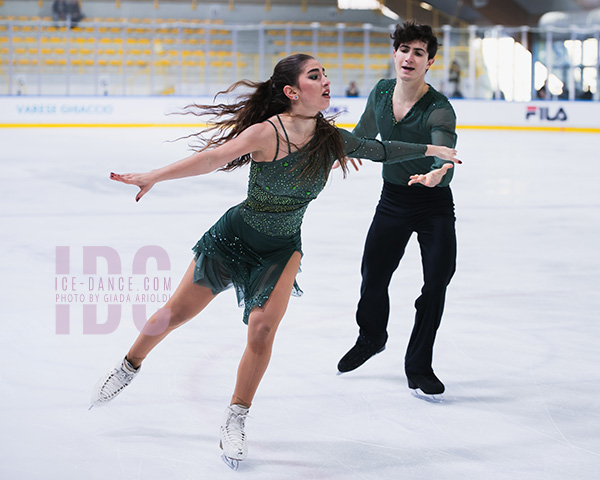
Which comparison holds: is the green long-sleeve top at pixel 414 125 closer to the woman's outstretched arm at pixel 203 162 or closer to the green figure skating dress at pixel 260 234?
the green figure skating dress at pixel 260 234

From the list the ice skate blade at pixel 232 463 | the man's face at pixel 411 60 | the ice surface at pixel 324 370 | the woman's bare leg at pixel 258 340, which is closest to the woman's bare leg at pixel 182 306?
the woman's bare leg at pixel 258 340

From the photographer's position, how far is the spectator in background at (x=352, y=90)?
16.8 metres

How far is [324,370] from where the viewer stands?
3.45 meters

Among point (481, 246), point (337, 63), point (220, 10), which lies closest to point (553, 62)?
point (337, 63)

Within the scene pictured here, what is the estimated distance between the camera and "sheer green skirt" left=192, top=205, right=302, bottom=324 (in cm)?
266

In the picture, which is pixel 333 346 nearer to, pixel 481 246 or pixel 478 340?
pixel 478 340

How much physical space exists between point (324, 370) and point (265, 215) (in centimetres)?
102

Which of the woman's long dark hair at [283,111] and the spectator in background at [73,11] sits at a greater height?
the spectator in background at [73,11]

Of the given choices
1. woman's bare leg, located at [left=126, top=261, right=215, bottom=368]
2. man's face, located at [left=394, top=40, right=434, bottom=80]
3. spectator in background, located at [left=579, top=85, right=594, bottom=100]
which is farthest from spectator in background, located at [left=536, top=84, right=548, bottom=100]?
woman's bare leg, located at [left=126, top=261, right=215, bottom=368]

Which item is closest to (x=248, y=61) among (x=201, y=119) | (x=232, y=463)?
(x=201, y=119)

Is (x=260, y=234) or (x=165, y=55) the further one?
(x=165, y=55)

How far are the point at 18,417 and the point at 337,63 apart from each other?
15248 millimetres

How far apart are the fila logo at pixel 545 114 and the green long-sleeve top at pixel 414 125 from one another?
44.9ft

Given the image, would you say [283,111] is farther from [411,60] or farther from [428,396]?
[428,396]
